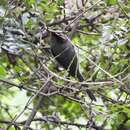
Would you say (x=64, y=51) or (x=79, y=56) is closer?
(x=79, y=56)

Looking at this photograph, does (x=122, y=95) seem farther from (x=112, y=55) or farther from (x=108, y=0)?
(x=108, y=0)

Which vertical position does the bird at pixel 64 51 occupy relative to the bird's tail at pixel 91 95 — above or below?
above

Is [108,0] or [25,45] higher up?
[108,0]

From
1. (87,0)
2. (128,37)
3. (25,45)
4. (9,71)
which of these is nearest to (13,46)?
(25,45)

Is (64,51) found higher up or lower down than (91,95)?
higher up

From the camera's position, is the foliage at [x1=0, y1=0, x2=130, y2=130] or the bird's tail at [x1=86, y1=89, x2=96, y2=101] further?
the bird's tail at [x1=86, y1=89, x2=96, y2=101]

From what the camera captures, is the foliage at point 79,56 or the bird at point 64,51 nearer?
the foliage at point 79,56

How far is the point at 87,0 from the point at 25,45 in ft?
1.34

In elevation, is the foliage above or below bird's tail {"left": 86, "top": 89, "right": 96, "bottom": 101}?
above

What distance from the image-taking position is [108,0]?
2322 mm

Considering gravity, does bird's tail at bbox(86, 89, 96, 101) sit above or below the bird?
below

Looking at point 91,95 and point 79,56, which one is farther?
point 91,95

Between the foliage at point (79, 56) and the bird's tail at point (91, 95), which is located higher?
the foliage at point (79, 56)

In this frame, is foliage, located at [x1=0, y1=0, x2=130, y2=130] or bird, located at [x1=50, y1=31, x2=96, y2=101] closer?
foliage, located at [x1=0, y1=0, x2=130, y2=130]
